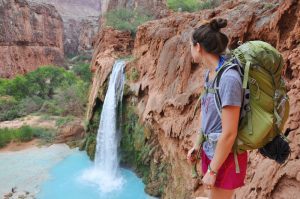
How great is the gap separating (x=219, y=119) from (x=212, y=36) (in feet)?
1.66

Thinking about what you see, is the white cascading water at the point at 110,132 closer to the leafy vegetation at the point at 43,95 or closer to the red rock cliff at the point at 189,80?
the red rock cliff at the point at 189,80

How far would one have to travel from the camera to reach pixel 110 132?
1185 centimetres

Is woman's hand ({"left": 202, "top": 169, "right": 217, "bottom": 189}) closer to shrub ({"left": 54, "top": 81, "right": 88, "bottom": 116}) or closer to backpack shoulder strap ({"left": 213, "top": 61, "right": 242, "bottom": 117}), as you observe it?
backpack shoulder strap ({"left": 213, "top": 61, "right": 242, "bottom": 117})

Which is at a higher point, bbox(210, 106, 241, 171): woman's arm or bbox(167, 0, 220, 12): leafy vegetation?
bbox(167, 0, 220, 12): leafy vegetation

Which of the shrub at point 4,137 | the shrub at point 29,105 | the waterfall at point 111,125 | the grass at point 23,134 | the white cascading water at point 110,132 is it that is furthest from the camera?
the shrub at point 29,105

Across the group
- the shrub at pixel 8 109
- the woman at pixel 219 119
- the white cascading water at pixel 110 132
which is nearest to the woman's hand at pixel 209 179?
the woman at pixel 219 119

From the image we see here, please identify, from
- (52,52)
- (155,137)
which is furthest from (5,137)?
(52,52)

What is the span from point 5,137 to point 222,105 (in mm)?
15858

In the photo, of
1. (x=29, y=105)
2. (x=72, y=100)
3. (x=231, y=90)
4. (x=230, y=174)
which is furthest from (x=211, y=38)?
(x=29, y=105)

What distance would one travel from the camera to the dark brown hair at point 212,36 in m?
1.82

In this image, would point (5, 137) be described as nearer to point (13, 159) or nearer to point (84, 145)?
point (13, 159)

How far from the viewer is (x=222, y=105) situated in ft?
5.52

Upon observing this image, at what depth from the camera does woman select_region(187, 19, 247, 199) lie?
168cm

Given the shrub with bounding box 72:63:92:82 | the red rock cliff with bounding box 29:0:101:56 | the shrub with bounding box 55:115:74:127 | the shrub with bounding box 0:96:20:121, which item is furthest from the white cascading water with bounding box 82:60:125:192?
the red rock cliff with bounding box 29:0:101:56
